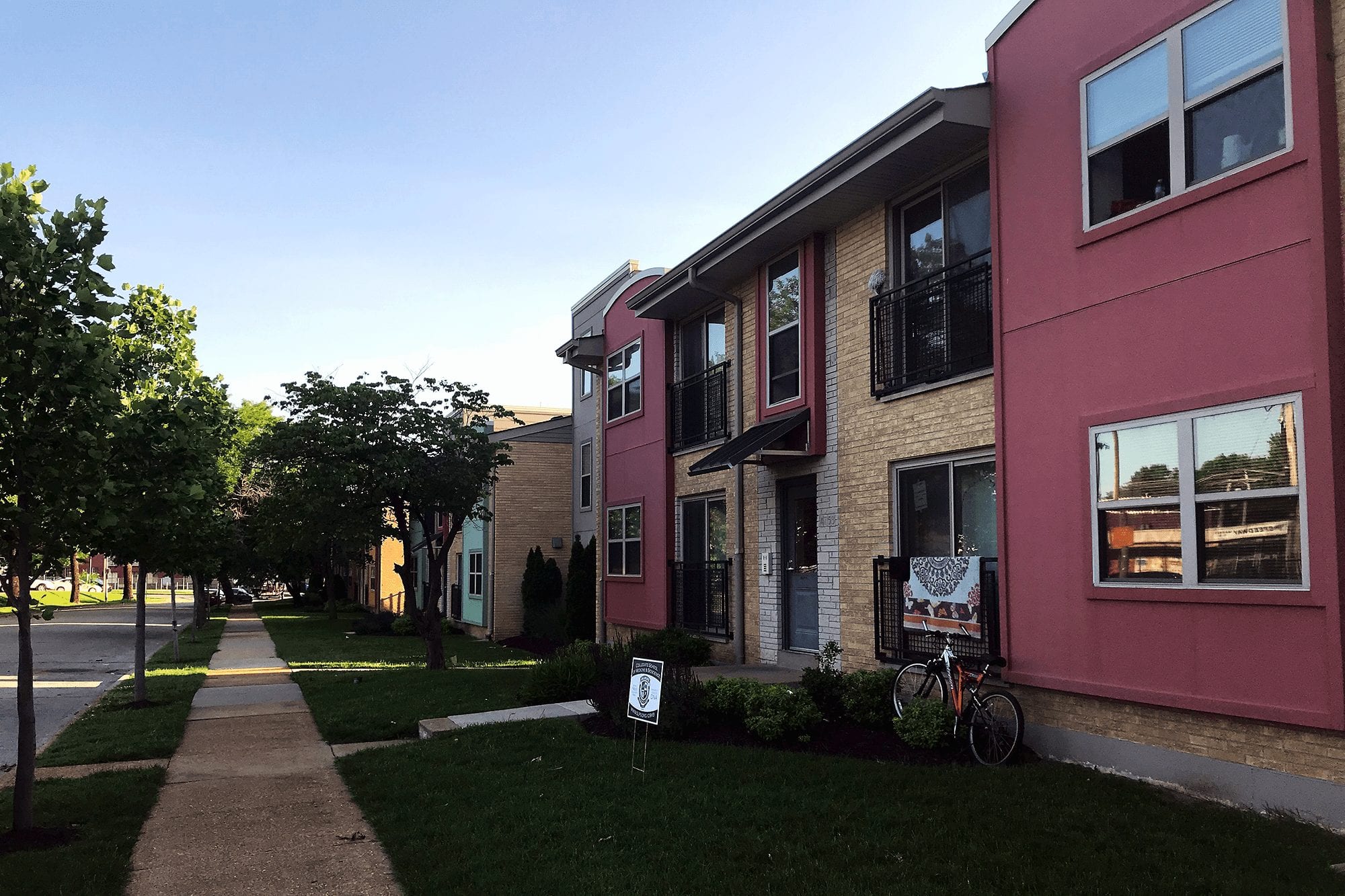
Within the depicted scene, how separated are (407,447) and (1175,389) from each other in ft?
41.4

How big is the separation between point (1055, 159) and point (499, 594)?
2100cm

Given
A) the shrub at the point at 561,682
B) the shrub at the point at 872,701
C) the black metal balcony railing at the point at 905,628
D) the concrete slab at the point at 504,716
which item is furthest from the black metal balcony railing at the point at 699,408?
the shrub at the point at 872,701

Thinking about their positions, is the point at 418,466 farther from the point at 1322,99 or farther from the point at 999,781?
the point at 1322,99

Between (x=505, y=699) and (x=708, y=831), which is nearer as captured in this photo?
(x=708, y=831)

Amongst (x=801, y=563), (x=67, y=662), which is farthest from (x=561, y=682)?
(x=67, y=662)

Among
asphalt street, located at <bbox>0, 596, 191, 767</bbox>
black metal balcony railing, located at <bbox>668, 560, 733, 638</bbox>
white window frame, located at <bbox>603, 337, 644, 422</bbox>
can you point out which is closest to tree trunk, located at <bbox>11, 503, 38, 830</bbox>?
asphalt street, located at <bbox>0, 596, 191, 767</bbox>

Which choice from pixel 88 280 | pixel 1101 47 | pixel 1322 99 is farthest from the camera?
pixel 1101 47

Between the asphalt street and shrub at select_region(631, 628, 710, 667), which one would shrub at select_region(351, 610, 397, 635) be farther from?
shrub at select_region(631, 628, 710, 667)

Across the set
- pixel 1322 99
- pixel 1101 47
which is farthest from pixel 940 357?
pixel 1322 99

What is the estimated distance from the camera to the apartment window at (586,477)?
993 inches

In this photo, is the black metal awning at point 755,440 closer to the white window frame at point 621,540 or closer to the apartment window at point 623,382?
the white window frame at point 621,540

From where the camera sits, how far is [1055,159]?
8930mm

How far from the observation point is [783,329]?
1390cm

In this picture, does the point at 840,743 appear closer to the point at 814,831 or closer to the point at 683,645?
the point at 814,831
